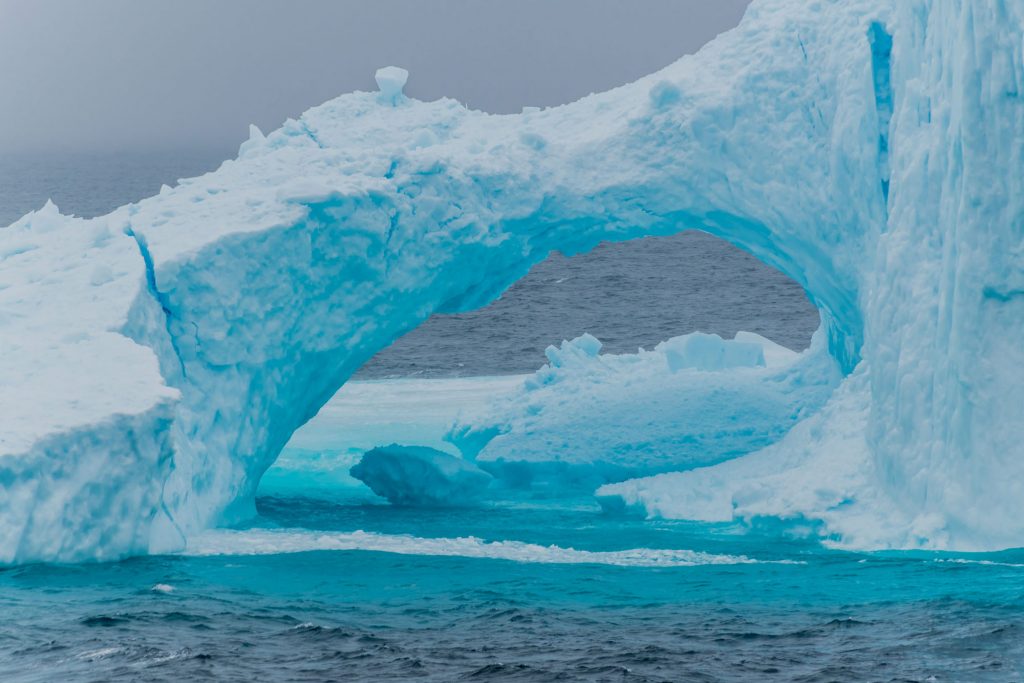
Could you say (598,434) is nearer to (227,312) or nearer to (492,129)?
(492,129)

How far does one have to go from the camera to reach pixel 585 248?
1939cm

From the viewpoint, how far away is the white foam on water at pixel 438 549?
14.4 metres

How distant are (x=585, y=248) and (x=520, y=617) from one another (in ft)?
26.3

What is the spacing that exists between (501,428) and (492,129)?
184 inches

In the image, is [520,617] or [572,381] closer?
[520,617]

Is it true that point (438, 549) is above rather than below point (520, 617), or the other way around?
above

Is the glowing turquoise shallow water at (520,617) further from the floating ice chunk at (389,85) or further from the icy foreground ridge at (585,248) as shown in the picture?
the floating ice chunk at (389,85)

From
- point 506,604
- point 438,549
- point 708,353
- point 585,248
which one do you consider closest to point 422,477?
point 438,549

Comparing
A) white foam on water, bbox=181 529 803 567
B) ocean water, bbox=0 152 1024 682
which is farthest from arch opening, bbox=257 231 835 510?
white foam on water, bbox=181 529 803 567

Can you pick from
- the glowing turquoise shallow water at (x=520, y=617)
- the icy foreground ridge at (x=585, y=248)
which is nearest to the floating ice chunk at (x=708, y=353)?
the icy foreground ridge at (x=585, y=248)

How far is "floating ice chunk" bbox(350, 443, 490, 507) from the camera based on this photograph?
18266mm

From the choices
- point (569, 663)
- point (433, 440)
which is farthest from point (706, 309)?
point (569, 663)

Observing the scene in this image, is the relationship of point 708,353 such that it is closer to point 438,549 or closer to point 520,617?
point 438,549

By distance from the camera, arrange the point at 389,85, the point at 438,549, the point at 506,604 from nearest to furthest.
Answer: the point at 506,604, the point at 438,549, the point at 389,85
